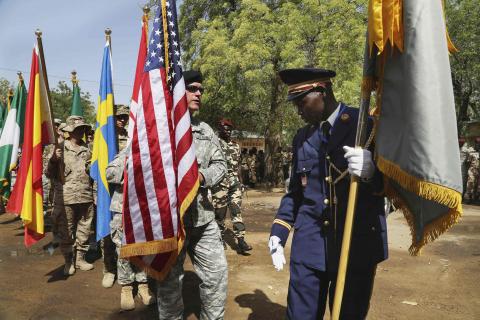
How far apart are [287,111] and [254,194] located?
145 inches

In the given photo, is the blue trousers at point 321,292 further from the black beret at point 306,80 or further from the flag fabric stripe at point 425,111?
the black beret at point 306,80

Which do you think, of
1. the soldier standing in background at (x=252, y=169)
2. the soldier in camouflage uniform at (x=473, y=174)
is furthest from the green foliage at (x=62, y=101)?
Answer: the soldier in camouflage uniform at (x=473, y=174)

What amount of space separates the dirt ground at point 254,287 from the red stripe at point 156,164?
5.29 feet

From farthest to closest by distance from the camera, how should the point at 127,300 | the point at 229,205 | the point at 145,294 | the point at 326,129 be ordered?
the point at 229,205, the point at 145,294, the point at 127,300, the point at 326,129

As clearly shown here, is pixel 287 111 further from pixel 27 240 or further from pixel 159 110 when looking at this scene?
pixel 159 110

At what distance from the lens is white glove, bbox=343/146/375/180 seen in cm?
235

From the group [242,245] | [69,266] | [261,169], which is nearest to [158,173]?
[69,266]

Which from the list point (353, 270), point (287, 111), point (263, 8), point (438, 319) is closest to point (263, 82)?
point (287, 111)

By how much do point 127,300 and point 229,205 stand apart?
114 inches

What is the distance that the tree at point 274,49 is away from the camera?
15.2 meters

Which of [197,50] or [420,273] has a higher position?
[197,50]

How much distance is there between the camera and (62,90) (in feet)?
151

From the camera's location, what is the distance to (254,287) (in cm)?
518

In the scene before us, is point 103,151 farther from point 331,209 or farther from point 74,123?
point 331,209
